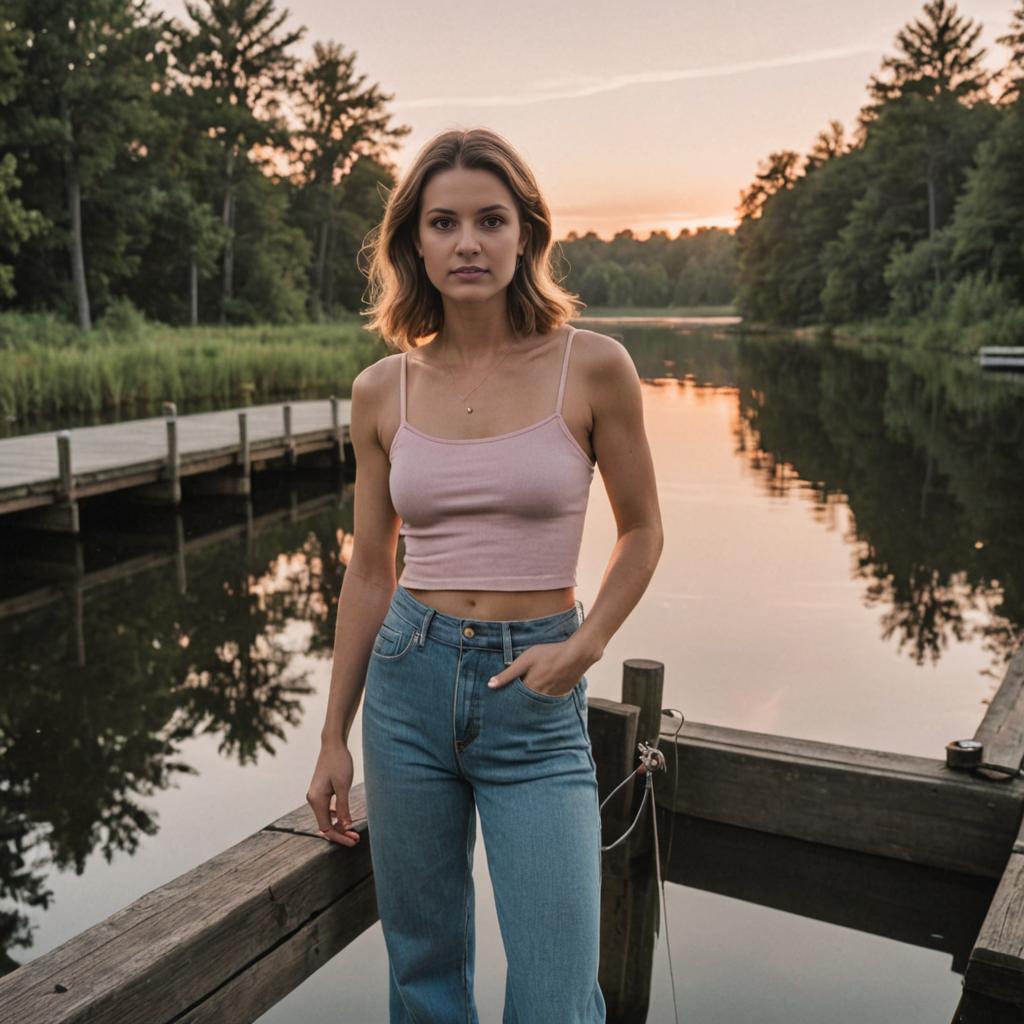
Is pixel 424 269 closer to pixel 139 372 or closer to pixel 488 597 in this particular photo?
pixel 488 597

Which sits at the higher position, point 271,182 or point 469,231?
point 271,182

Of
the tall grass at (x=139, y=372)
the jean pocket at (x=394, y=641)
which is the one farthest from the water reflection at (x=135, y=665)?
the tall grass at (x=139, y=372)

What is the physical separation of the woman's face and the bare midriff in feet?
1.80

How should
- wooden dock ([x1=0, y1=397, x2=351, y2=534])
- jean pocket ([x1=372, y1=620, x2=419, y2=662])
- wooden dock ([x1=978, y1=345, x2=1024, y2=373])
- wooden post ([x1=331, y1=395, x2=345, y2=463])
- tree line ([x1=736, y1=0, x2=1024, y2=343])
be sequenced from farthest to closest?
tree line ([x1=736, y1=0, x2=1024, y2=343]) < wooden dock ([x1=978, y1=345, x2=1024, y2=373]) < wooden post ([x1=331, y1=395, x2=345, y2=463]) < wooden dock ([x1=0, y1=397, x2=351, y2=534]) < jean pocket ([x1=372, y1=620, x2=419, y2=662])

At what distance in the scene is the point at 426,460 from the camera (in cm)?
198

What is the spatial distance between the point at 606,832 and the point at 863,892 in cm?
139

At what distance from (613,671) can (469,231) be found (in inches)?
252

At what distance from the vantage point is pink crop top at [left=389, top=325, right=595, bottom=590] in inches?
75.7

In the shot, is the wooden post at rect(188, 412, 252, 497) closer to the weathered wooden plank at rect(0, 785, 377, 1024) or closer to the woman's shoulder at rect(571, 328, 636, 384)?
the weathered wooden plank at rect(0, 785, 377, 1024)

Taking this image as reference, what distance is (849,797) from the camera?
373 cm

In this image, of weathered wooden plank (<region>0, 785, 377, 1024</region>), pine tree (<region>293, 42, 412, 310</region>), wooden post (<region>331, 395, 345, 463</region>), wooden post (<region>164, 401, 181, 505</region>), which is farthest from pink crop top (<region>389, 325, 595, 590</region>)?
pine tree (<region>293, 42, 412, 310</region>)

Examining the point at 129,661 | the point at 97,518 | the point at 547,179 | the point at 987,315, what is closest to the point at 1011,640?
the point at 129,661

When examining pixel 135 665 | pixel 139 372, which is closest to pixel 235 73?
pixel 139 372

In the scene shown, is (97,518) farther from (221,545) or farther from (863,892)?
(863,892)
